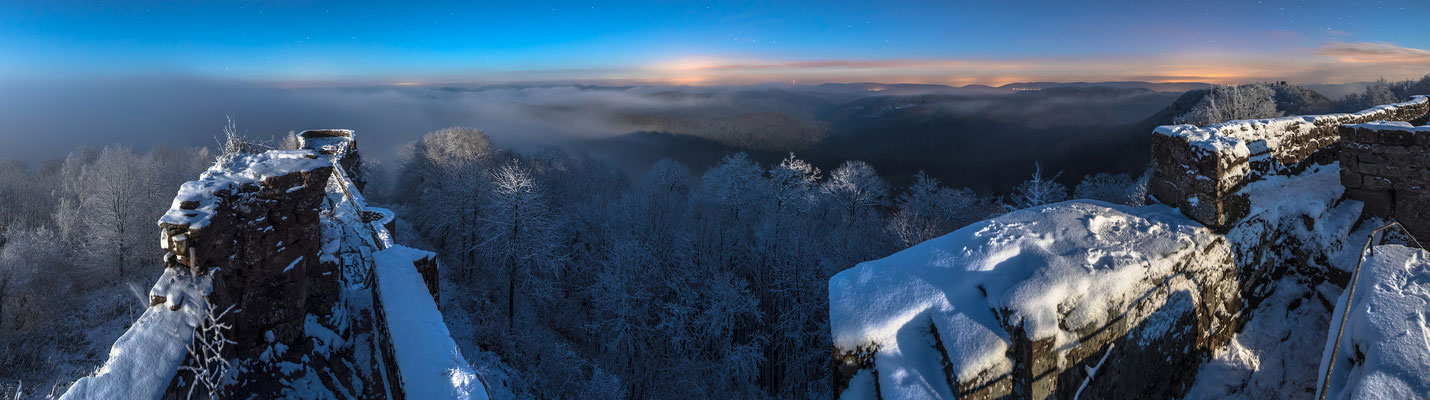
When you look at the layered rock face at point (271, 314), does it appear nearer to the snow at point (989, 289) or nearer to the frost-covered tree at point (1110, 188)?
the snow at point (989, 289)

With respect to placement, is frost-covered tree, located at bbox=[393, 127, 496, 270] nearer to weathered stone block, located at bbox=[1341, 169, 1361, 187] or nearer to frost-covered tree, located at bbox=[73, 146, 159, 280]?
frost-covered tree, located at bbox=[73, 146, 159, 280]

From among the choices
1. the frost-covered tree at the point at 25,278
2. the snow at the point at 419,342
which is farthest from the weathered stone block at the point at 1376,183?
the frost-covered tree at the point at 25,278

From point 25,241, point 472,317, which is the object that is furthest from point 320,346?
point 25,241

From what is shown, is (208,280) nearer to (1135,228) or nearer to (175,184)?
(1135,228)

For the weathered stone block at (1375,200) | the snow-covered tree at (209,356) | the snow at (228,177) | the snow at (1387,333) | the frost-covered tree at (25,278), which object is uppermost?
the snow at (228,177)

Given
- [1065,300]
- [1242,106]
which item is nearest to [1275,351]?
[1065,300]

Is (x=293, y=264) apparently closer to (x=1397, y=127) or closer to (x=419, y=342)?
(x=419, y=342)
